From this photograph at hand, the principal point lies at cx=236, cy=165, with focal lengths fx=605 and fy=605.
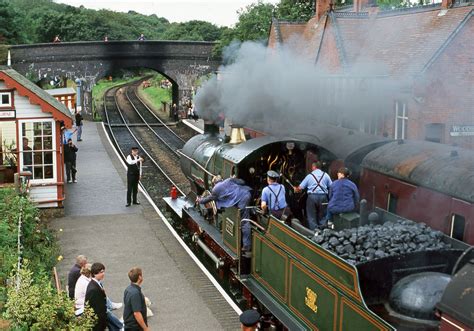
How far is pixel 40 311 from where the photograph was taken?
18.5 ft

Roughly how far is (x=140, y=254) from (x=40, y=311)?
5991mm

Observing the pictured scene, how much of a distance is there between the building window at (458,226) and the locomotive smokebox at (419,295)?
1.88 m

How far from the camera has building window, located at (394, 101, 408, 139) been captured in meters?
19.3

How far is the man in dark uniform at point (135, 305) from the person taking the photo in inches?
244

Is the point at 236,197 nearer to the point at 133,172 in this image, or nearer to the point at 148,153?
the point at 133,172

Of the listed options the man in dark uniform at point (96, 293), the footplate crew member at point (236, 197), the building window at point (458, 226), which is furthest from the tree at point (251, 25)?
the man in dark uniform at point (96, 293)

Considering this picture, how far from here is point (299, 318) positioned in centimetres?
723

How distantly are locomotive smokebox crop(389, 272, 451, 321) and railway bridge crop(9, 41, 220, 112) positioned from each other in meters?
34.4

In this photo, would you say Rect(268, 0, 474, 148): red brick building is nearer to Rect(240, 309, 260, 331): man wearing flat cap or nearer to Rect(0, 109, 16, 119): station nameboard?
Rect(0, 109, 16, 119): station nameboard

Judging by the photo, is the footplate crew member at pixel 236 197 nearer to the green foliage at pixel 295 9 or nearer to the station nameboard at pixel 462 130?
the station nameboard at pixel 462 130

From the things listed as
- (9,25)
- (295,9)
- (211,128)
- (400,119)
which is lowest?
(400,119)


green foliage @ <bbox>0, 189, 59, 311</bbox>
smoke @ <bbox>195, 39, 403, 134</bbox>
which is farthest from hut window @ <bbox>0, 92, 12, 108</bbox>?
smoke @ <bbox>195, 39, 403, 134</bbox>

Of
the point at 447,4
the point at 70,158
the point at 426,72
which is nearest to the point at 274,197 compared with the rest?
→ the point at 70,158

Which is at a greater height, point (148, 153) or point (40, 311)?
point (40, 311)
